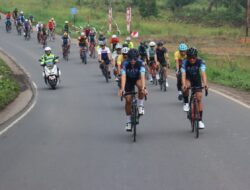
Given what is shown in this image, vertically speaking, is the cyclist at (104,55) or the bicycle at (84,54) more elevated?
the cyclist at (104,55)

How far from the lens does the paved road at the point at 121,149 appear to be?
33.6 ft

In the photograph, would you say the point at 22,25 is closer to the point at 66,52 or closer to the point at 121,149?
the point at 66,52

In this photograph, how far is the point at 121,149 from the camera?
13.3 metres

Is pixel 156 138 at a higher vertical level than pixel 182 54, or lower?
lower

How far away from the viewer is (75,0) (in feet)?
321

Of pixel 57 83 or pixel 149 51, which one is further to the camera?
pixel 57 83

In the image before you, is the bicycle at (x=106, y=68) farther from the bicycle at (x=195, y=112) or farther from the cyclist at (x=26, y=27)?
the cyclist at (x=26, y=27)

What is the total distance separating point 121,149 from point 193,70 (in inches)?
113

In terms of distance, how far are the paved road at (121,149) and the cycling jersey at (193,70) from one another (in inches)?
49.6

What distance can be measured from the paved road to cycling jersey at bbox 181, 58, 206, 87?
1260mm

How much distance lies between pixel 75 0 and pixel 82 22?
27528mm

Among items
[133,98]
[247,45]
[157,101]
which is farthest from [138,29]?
[133,98]

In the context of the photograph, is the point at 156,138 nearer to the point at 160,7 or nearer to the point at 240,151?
the point at 240,151

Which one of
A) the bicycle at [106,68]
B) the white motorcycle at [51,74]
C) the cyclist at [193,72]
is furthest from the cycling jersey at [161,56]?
the cyclist at [193,72]
